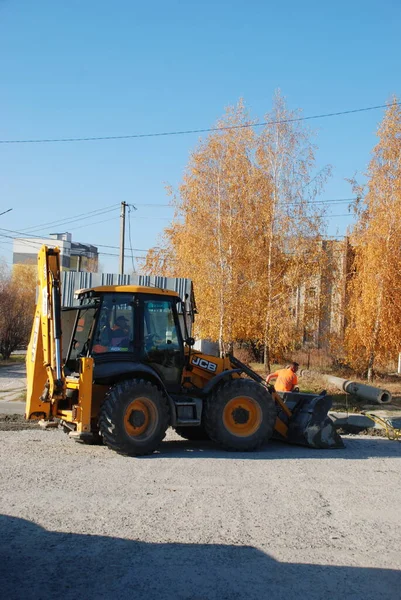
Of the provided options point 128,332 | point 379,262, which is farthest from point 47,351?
point 379,262

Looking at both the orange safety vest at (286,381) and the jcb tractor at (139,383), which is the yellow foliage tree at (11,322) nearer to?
the orange safety vest at (286,381)

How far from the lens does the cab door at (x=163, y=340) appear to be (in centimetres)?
1171

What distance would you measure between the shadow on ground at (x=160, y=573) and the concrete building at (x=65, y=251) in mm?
62946

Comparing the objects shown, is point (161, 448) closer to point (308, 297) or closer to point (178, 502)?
point (178, 502)

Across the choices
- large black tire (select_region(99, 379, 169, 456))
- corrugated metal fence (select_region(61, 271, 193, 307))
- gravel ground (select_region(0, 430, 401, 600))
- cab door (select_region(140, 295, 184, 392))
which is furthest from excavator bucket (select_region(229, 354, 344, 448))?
corrugated metal fence (select_region(61, 271, 193, 307))

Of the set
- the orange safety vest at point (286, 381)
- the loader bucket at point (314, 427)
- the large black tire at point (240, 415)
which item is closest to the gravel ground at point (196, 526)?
the large black tire at point (240, 415)

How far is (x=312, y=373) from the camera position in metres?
25.1

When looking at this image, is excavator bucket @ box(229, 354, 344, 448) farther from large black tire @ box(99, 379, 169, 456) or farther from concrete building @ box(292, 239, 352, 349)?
concrete building @ box(292, 239, 352, 349)

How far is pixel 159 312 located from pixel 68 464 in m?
3.10

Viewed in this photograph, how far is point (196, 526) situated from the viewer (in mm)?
7039

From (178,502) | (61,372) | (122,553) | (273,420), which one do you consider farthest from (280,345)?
(122,553)

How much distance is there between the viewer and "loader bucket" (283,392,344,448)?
476 inches

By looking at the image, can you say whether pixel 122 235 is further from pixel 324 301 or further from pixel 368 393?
pixel 368 393

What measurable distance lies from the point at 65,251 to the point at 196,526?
268 ft
